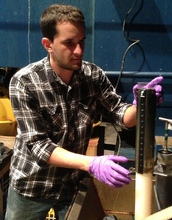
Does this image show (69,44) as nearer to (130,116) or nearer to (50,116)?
(50,116)

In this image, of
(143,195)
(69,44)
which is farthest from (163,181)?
(69,44)

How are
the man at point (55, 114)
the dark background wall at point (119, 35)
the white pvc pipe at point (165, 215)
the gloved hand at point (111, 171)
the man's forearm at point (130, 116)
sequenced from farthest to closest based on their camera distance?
the dark background wall at point (119, 35) → the man's forearm at point (130, 116) → the man at point (55, 114) → the gloved hand at point (111, 171) → the white pvc pipe at point (165, 215)

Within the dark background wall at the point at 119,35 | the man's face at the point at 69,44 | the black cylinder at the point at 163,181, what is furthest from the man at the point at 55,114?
the dark background wall at the point at 119,35

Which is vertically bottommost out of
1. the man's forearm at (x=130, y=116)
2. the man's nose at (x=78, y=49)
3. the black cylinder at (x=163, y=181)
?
the black cylinder at (x=163, y=181)

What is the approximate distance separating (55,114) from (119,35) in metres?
1.02

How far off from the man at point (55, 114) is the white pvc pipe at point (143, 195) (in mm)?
214

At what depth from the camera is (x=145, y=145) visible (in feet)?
2.43

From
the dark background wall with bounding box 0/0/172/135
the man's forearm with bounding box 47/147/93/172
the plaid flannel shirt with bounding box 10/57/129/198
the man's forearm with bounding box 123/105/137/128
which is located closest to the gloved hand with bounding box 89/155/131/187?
the man's forearm with bounding box 47/147/93/172

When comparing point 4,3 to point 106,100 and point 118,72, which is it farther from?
point 106,100

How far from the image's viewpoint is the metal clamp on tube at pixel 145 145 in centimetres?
73

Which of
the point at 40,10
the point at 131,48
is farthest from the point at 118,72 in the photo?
the point at 40,10

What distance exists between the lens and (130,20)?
76.0 inches

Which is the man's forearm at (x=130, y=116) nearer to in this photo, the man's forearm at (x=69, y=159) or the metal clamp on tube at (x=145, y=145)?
the man's forearm at (x=69, y=159)

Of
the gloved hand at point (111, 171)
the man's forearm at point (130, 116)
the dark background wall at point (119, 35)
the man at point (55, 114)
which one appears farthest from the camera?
the dark background wall at point (119, 35)
